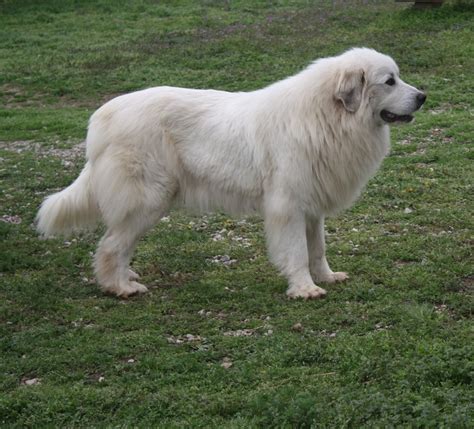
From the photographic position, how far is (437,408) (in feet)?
13.3

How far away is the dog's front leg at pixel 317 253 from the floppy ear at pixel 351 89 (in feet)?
3.00

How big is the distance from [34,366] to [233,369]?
127 cm

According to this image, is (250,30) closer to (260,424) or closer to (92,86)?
(92,86)

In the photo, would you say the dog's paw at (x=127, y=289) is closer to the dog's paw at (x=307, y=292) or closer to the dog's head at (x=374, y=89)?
the dog's paw at (x=307, y=292)

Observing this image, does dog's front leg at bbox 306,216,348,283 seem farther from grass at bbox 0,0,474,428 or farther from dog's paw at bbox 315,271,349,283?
grass at bbox 0,0,474,428

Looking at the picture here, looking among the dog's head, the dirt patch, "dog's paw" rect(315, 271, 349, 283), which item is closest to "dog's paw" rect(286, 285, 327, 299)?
"dog's paw" rect(315, 271, 349, 283)

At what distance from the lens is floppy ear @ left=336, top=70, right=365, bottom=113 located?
20.1 feet

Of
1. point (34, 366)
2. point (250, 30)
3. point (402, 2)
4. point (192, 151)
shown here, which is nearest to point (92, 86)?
point (250, 30)

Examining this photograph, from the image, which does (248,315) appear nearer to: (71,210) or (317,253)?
(317,253)

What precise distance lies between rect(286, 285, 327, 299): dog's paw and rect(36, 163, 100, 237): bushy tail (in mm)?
1712

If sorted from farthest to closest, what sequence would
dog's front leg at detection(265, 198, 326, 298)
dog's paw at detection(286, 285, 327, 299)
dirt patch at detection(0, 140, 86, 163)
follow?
1. dirt patch at detection(0, 140, 86, 163)
2. dog's front leg at detection(265, 198, 326, 298)
3. dog's paw at detection(286, 285, 327, 299)

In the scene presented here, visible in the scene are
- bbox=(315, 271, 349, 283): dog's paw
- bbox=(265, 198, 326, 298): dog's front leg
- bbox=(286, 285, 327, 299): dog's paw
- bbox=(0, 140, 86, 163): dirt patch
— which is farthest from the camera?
bbox=(0, 140, 86, 163): dirt patch

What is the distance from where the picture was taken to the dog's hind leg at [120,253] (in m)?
6.47

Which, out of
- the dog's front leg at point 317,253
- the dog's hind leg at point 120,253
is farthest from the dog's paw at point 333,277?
the dog's hind leg at point 120,253
